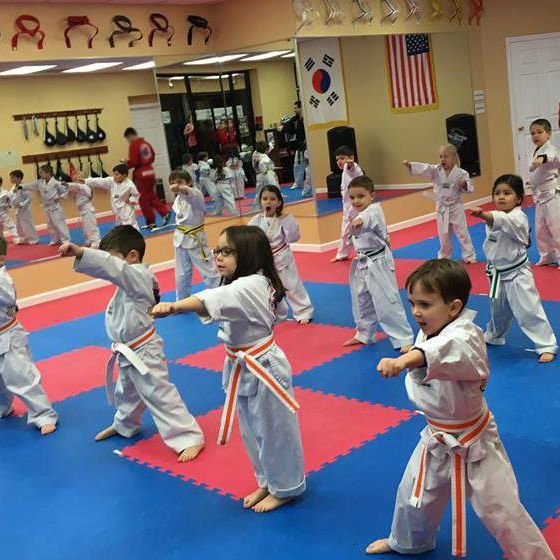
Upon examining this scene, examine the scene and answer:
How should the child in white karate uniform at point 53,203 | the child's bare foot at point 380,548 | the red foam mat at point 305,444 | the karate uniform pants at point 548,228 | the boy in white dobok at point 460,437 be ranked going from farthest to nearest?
1. the child in white karate uniform at point 53,203
2. the karate uniform pants at point 548,228
3. the red foam mat at point 305,444
4. the child's bare foot at point 380,548
5. the boy in white dobok at point 460,437

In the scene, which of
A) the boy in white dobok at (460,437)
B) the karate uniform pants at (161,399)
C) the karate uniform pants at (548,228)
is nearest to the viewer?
the boy in white dobok at (460,437)

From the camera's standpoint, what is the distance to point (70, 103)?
10.5 meters

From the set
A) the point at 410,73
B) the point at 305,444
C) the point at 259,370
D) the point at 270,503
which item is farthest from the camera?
the point at 410,73

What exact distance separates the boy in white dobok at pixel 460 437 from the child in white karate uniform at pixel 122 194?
7440mm

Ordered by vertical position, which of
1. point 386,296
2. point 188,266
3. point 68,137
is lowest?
point 386,296

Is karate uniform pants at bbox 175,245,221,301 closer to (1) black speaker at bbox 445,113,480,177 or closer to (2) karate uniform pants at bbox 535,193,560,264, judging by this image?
(2) karate uniform pants at bbox 535,193,560,264

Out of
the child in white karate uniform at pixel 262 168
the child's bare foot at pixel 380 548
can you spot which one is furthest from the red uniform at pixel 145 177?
the child's bare foot at pixel 380 548

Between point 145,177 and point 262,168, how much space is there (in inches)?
66.2

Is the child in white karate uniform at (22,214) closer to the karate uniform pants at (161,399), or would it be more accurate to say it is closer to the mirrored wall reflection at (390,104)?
the mirrored wall reflection at (390,104)

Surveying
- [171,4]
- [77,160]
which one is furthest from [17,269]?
[171,4]

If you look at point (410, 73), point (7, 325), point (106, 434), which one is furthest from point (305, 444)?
point (410, 73)

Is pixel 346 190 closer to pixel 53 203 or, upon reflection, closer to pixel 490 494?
pixel 53 203

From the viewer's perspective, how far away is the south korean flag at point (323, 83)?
1073 cm

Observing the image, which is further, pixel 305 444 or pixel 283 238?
pixel 283 238
